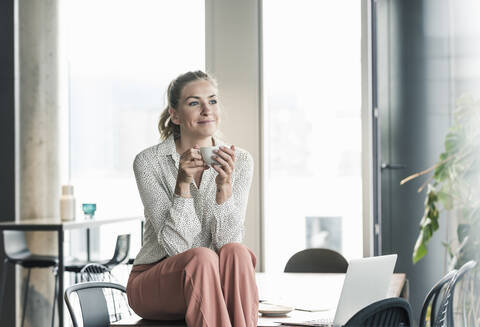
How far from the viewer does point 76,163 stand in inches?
205

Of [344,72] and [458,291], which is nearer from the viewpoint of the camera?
[458,291]

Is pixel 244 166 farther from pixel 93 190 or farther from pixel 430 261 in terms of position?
pixel 93 190

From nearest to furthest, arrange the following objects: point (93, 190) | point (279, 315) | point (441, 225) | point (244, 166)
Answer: point (279, 315), point (244, 166), point (441, 225), point (93, 190)

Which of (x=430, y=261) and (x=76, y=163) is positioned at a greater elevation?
(x=76, y=163)

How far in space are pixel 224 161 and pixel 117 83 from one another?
11.3ft

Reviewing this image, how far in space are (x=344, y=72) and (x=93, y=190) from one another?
215 cm

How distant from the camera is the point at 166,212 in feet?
6.60

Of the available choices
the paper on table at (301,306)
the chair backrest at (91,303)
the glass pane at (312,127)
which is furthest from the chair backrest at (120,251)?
the paper on table at (301,306)

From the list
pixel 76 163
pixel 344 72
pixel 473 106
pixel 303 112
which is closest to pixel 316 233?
pixel 303 112

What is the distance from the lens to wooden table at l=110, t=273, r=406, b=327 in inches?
74.4

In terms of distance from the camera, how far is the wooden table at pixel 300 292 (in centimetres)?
189

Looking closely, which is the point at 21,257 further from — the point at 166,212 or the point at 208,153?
the point at 208,153

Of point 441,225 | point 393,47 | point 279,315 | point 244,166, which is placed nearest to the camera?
point 279,315

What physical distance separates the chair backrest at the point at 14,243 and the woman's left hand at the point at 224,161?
2.78m
